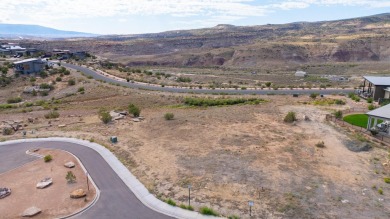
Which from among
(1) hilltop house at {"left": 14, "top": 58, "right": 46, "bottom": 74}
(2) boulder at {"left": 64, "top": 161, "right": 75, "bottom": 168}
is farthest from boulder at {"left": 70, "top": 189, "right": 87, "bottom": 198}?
(1) hilltop house at {"left": 14, "top": 58, "right": 46, "bottom": 74}

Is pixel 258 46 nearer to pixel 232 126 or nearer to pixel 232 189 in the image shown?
pixel 232 126

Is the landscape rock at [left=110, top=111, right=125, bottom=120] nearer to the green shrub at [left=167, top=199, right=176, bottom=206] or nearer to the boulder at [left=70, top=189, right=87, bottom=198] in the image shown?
the boulder at [left=70, top=189, right=87, bottom=198]

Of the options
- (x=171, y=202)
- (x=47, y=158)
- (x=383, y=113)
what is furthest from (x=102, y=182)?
(x=383, y=113)

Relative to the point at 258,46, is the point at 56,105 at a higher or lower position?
lower

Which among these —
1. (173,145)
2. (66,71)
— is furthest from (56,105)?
(173,145)

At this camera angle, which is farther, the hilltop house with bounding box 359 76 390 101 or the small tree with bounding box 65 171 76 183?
the hilltop house with bounding box 359 76 390 101
